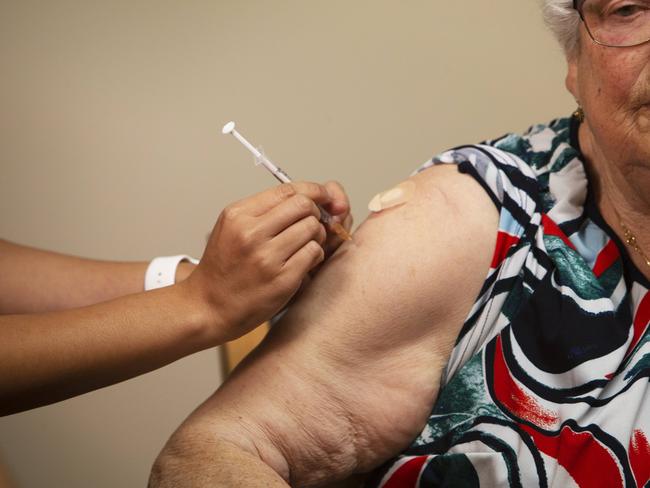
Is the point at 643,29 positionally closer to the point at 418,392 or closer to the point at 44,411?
the point at 418,392

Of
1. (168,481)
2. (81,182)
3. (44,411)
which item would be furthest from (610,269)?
(44,411)

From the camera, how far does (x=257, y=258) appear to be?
1056 millimetres

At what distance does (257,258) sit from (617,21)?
666 mm

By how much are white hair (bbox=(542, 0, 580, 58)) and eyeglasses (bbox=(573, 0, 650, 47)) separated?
36mm

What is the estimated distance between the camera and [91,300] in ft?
5.15

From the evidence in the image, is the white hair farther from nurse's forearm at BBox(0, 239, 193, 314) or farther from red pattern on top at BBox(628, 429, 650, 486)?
nurse's forearm at BBox(0, 239, 193, 314)

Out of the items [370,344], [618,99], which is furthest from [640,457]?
[618,99]

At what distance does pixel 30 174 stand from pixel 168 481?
1.27m

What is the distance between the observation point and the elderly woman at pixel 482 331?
1079mm

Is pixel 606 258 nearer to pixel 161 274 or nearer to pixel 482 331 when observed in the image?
pixel 482 331

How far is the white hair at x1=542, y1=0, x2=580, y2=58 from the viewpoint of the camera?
3.84ft

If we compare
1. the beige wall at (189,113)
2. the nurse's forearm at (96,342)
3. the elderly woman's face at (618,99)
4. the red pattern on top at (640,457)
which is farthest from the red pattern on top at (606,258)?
the beige wall at (189,113)

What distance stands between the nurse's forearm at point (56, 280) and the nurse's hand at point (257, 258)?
18.6 inches

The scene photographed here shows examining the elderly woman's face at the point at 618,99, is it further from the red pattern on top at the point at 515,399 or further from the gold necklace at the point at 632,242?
the red pattern on top at the point at 515,399
